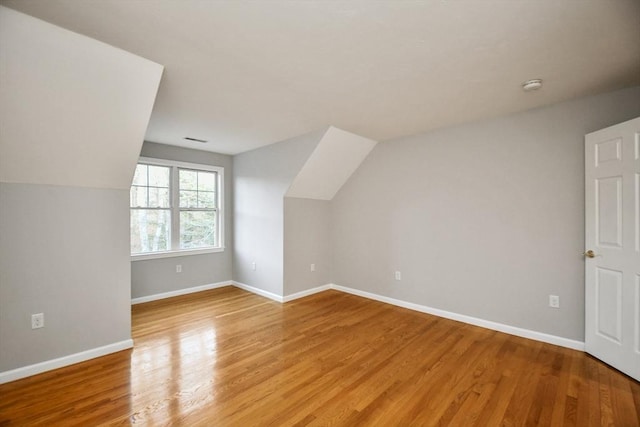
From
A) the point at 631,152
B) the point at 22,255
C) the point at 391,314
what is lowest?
the point at 391,314

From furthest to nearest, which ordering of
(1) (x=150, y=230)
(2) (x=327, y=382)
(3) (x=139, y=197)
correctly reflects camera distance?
(1) (x=150, y=230) → (3) (x=139, y=197) → (2) (x=327, y=382)

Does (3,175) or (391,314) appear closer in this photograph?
(3,175)

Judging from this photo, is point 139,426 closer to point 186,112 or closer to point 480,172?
point 186,112

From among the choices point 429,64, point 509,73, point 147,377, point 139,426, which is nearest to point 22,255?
point 147,377

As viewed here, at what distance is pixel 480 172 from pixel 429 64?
1.70m

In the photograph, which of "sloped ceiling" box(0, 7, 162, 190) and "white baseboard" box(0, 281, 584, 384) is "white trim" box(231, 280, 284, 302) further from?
"sloped ceiling" box(0, 7, 162, 190)

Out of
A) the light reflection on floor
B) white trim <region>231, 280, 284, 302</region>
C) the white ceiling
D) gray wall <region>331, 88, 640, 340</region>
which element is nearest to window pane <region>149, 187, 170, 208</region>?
the white ceiling

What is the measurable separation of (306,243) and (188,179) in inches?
88.3

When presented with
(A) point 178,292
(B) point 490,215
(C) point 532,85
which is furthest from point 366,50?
(A) point 178,292

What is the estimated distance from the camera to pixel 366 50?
190 cm

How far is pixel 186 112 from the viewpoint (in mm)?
2994

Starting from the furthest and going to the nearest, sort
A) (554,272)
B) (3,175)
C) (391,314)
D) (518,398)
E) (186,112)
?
(391,314) → (186,112) → (554,272) → (3,175) → (518,398)

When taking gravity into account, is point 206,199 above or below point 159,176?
below

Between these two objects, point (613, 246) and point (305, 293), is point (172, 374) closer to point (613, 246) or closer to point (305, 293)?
point (305, 293)
